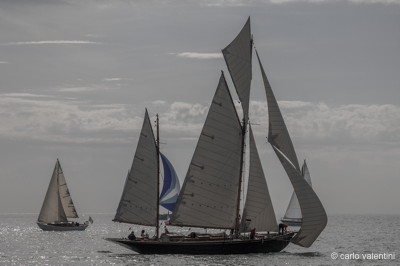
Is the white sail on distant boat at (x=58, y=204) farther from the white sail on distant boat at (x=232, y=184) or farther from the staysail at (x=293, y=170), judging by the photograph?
the staysail at (x=293, y=170)

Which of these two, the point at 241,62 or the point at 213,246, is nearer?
the point at 213,246

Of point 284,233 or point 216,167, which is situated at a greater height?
point 216,167

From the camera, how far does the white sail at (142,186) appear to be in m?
79.3

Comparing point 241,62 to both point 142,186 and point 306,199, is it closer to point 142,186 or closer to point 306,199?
point 306,199

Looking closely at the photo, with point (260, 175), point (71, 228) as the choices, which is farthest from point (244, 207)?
point (71, 228)

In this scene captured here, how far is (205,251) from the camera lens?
75.3 m

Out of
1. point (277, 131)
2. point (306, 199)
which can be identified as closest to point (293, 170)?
point (306, 199)

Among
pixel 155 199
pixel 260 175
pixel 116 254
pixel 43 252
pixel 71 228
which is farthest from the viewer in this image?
pixel 71 228

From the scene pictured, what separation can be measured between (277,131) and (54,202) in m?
76.5

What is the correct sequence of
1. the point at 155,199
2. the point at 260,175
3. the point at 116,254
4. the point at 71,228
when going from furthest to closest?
the point at 71,228, the point at 116,254, the point at 155,199, the point at 260,175

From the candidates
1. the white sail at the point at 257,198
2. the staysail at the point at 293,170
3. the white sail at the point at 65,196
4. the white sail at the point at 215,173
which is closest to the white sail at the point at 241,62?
the white sail at the point at 215,173

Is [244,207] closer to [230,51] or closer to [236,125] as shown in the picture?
[236,125]

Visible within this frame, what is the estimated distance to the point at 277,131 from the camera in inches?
2864

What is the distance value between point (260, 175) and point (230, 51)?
10510 millimetres
